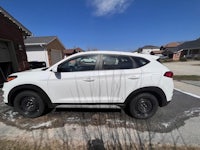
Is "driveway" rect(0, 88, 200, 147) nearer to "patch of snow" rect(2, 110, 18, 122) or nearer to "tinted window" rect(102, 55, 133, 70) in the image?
"patch of snow" rect(2, 110, 18, 122)

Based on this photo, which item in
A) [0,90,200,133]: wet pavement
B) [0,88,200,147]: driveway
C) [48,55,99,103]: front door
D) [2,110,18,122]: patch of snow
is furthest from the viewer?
[2,110,18,122]: patch of snow

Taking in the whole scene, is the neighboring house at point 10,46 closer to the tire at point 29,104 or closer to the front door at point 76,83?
the tire at point 29,104

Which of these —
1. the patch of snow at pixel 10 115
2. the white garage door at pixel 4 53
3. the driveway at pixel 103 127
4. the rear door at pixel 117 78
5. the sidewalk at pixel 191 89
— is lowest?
the sidewalk at pixel 191 89

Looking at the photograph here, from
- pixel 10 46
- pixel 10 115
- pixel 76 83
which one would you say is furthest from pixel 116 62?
pixel 10 46

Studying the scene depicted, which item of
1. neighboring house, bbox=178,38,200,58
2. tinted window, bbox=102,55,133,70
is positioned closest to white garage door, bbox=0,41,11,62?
tinted window, bbox=102,55,133,70

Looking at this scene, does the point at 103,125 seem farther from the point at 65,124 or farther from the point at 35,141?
the point at 35,141

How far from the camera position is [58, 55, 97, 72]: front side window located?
12.2ft

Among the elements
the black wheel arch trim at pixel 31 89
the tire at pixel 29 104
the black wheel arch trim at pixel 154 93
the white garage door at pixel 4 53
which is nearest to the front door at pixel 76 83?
the black wheel arch trim at pixel 31 89

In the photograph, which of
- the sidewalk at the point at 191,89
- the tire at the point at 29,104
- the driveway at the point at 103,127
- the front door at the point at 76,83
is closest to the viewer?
the driveway at the point at 103,127

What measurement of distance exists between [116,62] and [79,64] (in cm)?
103

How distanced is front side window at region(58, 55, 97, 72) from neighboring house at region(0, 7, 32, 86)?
250 inches

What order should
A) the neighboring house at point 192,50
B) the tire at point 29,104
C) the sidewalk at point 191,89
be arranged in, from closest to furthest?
the tire at point 29,104, the sidewalk at point 191,89, the neighboring house at point 192,50

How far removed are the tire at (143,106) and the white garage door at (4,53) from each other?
8.16 m

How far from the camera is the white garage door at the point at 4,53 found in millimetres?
8144
